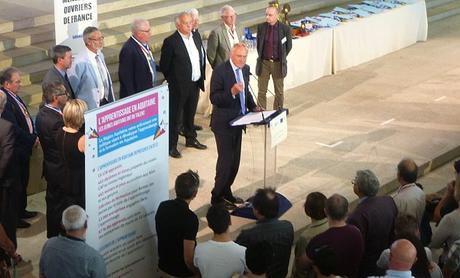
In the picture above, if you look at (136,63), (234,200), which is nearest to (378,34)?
(136,63)

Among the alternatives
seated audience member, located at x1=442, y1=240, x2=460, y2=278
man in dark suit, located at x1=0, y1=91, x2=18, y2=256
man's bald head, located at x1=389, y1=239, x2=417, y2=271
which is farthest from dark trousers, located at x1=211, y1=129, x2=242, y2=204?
man's bald head, located at x1=389, y1=239, x2=417, y2=271

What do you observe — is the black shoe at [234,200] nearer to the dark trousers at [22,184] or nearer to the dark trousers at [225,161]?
the dark trousers at [225,161]

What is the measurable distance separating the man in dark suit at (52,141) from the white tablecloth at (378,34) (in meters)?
7.90

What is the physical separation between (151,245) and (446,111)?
23.7 feet

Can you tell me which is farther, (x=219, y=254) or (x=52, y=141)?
(x=52, y=141)

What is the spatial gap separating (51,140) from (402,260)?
371 centimetres

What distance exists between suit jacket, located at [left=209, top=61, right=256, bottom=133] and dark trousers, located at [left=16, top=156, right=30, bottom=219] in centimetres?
206

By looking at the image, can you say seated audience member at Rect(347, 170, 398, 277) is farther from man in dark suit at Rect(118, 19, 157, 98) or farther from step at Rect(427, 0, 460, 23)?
step at Rect(427, 0, 460, 23)

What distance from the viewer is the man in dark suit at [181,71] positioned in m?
12.5

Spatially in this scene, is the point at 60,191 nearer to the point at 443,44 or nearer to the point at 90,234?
the point at 90,234

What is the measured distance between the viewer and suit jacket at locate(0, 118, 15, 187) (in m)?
9.39

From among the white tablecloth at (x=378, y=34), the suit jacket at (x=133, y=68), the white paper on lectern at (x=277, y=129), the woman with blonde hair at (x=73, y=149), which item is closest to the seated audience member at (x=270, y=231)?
the woman with blonde hair at (x=73, y=149)

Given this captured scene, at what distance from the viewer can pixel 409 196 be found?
8.97 meters

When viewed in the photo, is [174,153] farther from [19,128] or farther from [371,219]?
[371,219]
